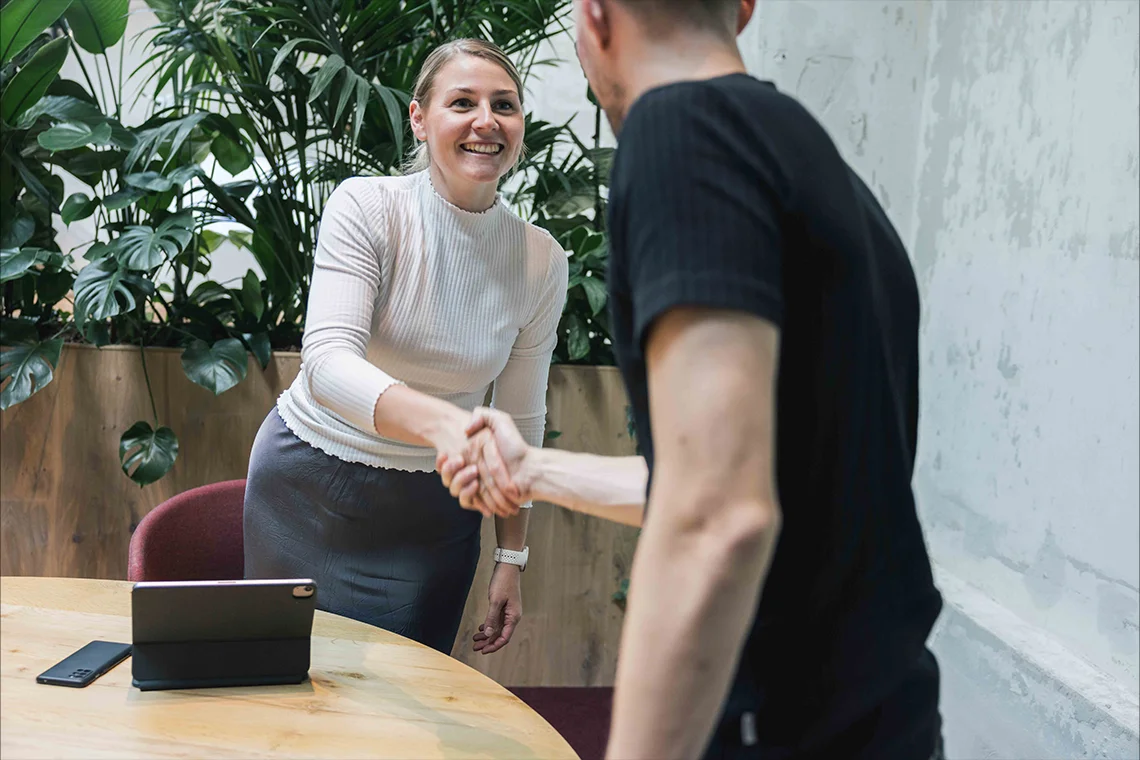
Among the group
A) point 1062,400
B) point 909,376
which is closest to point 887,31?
point 1062,400

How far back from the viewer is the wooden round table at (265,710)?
1.11 metres

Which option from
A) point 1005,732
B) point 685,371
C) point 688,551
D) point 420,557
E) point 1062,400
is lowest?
point 1005,732

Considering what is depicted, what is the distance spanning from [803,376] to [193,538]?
171cm

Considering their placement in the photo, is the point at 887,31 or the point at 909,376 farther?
the point at 887,31

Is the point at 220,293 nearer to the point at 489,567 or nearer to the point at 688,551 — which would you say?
the point at 489,567

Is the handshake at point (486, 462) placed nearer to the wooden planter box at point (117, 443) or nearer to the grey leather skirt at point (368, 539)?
the grey leather skirt at point (368, 539)

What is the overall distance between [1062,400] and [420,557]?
4.90ft

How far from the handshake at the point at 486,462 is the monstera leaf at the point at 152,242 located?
1641mm

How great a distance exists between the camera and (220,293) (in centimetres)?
332

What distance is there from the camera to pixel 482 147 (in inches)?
75.5

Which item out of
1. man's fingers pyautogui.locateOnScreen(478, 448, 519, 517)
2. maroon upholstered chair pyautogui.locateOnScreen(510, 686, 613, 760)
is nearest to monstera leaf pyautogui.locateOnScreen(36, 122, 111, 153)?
man's fingers pyautogui.locateOnScreen(478, 448, 519, 517)

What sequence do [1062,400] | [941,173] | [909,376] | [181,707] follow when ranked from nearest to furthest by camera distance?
1. [909,376]
2. [181,707]
3. [1062,400]
4. [941,173]

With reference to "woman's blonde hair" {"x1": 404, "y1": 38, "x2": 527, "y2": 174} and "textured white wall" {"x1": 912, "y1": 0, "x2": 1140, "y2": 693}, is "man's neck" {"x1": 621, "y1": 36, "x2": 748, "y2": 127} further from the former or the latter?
"textured white wall" {"x1": 912, "y1": 0, "x2": 1140, "y2": 693}

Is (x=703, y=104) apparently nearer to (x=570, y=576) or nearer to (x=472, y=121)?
(x=472, y=121)
